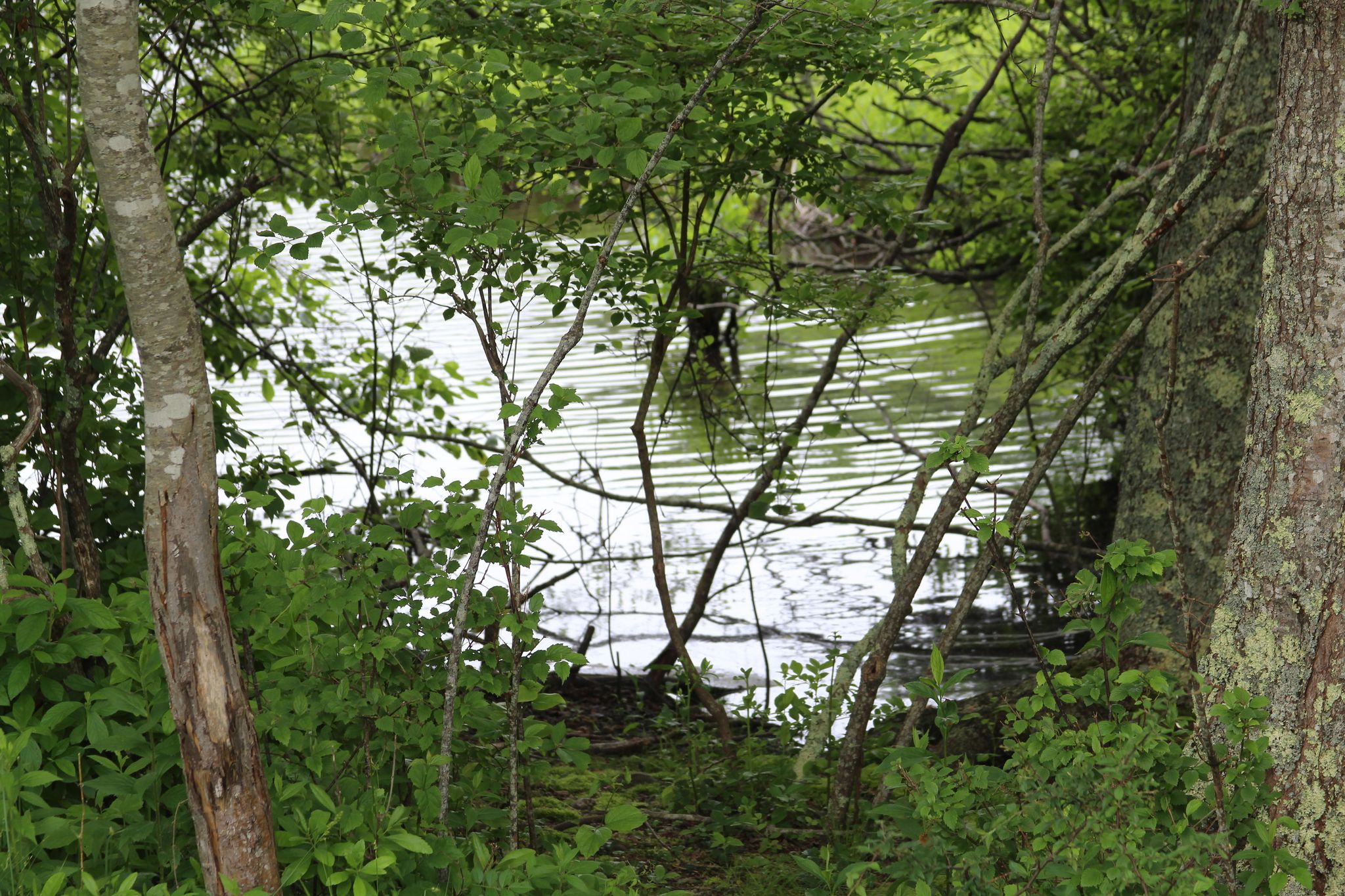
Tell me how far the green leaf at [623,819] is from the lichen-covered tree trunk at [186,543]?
733mm

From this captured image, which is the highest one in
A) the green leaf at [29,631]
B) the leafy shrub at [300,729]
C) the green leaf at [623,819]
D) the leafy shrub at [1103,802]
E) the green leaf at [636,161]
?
the green leaf at [636,161]

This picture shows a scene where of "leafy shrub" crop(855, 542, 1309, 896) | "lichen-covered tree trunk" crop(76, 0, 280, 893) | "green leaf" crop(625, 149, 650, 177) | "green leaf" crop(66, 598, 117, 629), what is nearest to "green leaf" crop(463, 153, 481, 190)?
"green leaf" crop(625, 149, 650, 177)

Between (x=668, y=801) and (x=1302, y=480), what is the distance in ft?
8.21

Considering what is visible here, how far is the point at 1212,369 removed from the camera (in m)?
4.49

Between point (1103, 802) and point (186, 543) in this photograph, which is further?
point (1103, 802)

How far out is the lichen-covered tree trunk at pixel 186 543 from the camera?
2430mm

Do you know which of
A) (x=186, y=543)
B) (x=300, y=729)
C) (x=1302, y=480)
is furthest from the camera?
(x=1302, y=480)

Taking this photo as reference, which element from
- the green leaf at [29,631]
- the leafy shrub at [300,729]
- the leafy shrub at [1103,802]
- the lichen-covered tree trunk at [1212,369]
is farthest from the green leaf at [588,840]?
the lichen-covered tree trunk at [1212,369]

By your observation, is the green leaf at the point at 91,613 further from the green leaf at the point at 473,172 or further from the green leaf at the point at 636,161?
the green leaf at the point at 636,161

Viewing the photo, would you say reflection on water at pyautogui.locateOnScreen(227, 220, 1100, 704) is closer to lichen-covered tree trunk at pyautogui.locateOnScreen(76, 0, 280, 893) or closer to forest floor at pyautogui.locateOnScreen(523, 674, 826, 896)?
forest floor at pyautogui.locateOnScreen(523, 674, 826, 896)

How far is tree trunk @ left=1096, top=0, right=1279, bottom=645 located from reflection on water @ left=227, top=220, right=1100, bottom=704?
1129 millimetres

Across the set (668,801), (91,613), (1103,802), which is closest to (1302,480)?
(1103,802)

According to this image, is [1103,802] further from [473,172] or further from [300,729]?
[473,172]

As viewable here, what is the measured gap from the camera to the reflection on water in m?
6.72
